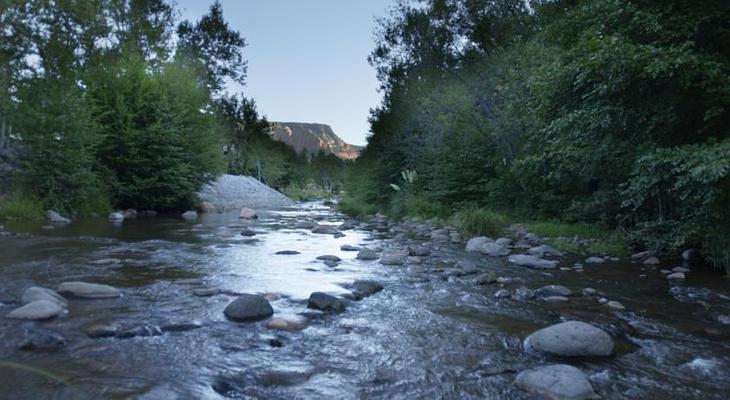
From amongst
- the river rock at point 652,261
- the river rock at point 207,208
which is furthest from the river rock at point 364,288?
the river rock at point 207,208

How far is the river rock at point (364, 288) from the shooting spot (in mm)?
5266

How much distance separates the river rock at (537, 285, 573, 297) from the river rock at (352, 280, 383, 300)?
1830 mm

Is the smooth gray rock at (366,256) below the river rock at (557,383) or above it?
below

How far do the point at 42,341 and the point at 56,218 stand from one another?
12.4 m

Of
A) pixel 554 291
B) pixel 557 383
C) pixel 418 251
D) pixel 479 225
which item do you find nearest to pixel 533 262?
pixel 554 291

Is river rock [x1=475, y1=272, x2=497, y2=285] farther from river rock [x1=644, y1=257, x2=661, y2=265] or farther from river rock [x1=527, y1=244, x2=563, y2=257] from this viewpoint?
river rock [x1=644, y1=257, x2=661, y2=265]

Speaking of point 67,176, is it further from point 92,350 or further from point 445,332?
point 445,332

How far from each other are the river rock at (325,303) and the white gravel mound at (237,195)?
792 inches

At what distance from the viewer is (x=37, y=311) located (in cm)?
395

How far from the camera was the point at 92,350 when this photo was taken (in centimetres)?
327

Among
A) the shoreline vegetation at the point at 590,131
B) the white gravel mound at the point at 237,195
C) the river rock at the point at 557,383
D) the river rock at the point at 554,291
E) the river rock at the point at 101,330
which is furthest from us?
the white gravel mound at the point at 237,195

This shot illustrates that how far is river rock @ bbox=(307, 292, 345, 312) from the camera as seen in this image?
15.2 feet

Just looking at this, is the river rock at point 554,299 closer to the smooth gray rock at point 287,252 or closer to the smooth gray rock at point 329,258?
the smooth gray rock at point 329,258

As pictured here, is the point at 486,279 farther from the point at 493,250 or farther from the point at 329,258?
the point at 493,250
